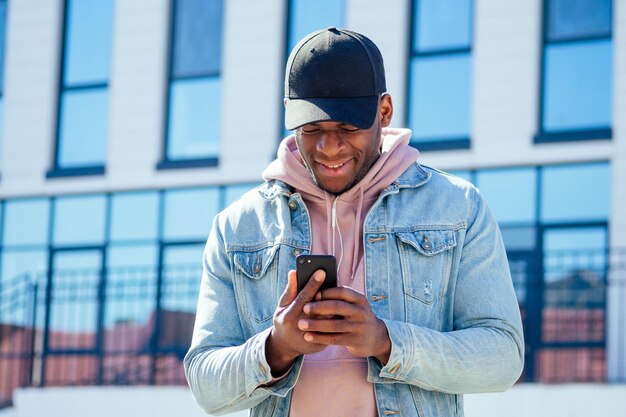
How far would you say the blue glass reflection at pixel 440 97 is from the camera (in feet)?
50.5

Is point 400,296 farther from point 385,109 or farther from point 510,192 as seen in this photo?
point 510,192

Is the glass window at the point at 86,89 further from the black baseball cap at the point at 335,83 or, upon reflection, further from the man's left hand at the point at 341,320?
the man's left hand at the point at 341,320

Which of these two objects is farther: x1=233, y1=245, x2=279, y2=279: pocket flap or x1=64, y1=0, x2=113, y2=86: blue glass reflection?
x1=64, y1=0, x2=113, y2=86: blue glass reflection

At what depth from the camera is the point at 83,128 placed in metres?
17.6

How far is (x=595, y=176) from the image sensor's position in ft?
48.1

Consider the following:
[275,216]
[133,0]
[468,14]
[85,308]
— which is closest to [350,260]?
[275,216]

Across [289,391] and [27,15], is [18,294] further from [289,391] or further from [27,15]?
[289,391]

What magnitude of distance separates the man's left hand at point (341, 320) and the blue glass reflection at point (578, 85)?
12.3m

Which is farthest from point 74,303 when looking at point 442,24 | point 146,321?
point 442,24

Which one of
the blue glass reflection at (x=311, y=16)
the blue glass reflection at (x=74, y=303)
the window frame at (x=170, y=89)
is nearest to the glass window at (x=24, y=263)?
the blue glass reflection at (x=74, y=303)

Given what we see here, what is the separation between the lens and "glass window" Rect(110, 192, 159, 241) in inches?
664

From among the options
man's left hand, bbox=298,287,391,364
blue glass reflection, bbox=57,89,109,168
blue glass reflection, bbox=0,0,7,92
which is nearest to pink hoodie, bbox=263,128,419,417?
man's left hand, bbox=298,287,391,364

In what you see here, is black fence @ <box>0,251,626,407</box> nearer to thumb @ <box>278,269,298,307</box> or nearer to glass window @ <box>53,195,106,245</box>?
glass window @ <box>53,195,106,245</box>

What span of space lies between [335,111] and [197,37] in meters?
14.3
